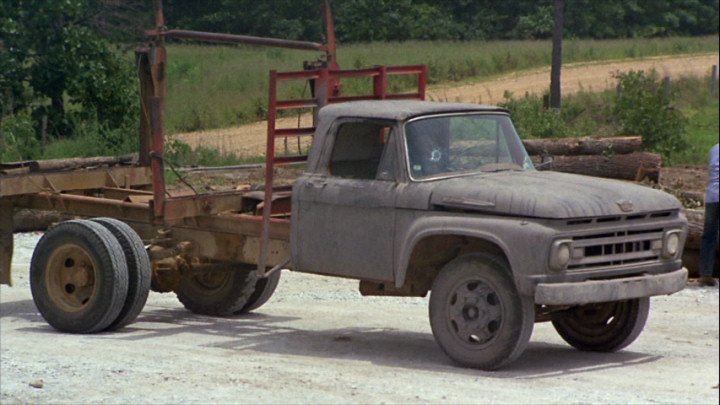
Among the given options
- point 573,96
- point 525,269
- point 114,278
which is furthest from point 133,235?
point 573,96

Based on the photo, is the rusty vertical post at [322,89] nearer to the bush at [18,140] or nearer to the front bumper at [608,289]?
the front bumper at [608,289]

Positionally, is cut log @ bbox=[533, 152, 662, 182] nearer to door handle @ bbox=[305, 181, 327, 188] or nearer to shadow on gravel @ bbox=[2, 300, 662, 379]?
shadow on gravel @ bbox=[2, 300, 662, 379]

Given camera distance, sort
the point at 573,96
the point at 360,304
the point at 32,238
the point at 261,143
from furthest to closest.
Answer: the point at 573,96 → the point at 261,143 → the point at 32,238 → the point at 360,304

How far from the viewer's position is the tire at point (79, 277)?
39.3 feet

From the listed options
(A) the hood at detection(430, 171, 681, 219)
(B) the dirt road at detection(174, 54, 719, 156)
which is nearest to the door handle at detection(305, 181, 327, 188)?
(A) the hood at detection(430, 171, 681, 219)

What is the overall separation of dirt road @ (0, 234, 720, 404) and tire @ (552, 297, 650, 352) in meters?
0.12

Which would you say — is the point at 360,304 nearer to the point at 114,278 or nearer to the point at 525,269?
the point at 114,278

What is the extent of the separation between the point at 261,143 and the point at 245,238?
12511 mm

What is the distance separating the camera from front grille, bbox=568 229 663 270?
9992mm

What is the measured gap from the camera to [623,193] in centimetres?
1038

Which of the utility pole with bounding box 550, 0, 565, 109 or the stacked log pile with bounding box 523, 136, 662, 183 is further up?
the utility pole with bounding box 550, 0, 565, 109

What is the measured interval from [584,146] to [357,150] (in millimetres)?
8721

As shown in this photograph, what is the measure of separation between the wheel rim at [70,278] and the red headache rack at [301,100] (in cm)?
163

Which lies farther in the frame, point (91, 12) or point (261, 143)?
point (91, 12)
